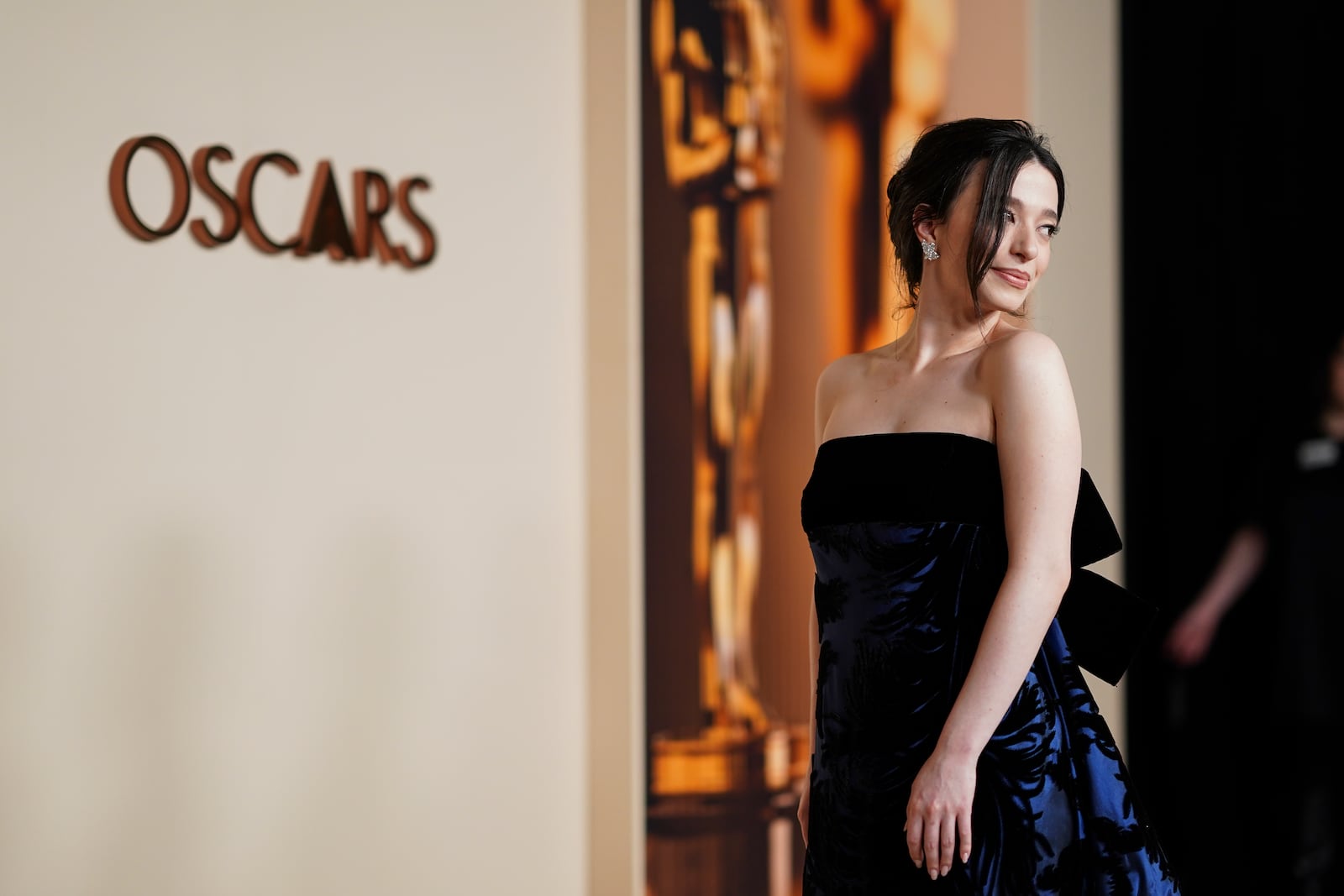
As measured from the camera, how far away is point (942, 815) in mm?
1290

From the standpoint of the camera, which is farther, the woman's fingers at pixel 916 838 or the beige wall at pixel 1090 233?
the beige wall at pixel 1090 233

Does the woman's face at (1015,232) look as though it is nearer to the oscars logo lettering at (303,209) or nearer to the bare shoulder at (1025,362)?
the bare shoulder at (1025,362)

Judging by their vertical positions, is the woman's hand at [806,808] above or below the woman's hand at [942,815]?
below

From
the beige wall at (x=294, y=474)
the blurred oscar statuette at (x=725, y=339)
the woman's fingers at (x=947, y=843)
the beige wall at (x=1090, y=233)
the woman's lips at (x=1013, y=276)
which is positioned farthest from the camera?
the beige wall at (x=1090, y=233)

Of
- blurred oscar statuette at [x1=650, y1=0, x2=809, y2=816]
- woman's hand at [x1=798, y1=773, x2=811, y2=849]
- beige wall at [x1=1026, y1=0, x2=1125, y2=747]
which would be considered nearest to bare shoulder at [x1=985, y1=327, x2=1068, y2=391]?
woman's hand at [x1=798, y1=773, x2=811, y2=849]

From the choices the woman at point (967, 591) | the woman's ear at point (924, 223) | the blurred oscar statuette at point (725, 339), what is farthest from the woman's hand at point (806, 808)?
the blurred oscar statuette at point (725, 339)

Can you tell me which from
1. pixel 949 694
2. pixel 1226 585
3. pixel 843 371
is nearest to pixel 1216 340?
pixel 1226 585

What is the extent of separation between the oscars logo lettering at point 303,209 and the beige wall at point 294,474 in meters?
0.03

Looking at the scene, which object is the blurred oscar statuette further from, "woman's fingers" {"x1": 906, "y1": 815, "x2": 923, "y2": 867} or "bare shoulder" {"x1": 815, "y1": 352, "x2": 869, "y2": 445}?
"woman's fingers" {"x1": 906, "y1": 815, "x2": 923, "y2": 867}

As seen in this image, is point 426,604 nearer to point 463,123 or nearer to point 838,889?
point 463,123

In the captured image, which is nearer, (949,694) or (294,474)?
(949,694)

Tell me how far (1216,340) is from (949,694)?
91.8 inches

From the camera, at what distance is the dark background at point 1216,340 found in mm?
3227

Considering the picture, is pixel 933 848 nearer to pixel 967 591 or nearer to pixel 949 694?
pixel 949 694
